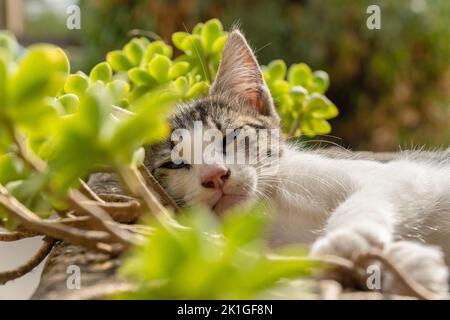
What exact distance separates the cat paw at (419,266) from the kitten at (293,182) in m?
0.04

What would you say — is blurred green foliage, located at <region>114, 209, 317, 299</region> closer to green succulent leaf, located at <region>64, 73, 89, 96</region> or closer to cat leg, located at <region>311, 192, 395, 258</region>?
cat leg, located at <region>311, 192, 395, 258</region>

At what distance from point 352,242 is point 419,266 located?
64 mm

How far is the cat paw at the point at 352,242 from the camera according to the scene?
52 centimetres

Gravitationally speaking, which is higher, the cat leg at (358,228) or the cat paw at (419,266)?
the cat leg at (358,228)

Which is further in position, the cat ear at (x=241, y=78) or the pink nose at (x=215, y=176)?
the cat ear at (x=241, y=78)

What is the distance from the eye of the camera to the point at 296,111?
3.60 feet

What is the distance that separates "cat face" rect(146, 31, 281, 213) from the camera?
0.83 metres

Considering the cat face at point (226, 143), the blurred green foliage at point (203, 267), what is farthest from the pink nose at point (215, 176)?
the blurred green foliage at point (203, 267)

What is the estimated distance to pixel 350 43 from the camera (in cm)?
323

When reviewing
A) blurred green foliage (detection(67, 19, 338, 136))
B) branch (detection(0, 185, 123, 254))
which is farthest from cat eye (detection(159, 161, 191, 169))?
branch (detection(0, 185, 123, 254))

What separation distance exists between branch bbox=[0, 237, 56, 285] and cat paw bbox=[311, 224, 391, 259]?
0.97 ft

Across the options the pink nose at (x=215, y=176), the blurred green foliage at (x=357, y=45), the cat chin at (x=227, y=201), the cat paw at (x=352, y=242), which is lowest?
the cat paw at (x=352, y=242)

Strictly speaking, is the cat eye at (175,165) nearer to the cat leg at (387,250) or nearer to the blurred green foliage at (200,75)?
the blurred green foliage at (200,75)

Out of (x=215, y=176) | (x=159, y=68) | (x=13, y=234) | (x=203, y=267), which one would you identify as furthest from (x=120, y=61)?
(x=203, y=267)
